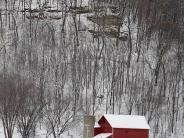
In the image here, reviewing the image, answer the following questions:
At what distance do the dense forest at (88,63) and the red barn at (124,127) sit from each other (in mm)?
9959

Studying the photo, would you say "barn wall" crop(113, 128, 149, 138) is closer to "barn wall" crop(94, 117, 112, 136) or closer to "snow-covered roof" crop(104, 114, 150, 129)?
"snow-covered roof" crop(104, 114, 150, 129)

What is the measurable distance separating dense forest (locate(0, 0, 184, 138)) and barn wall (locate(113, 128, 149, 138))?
11338mm

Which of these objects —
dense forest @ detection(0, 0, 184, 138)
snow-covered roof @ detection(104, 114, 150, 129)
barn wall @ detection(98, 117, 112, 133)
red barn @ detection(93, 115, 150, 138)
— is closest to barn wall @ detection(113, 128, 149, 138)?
red barn @ detection(93, 115, 150, 138)

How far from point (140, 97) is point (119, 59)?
610 cm

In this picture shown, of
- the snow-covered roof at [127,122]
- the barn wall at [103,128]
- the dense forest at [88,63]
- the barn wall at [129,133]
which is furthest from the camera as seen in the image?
the dense forest at [88,63]

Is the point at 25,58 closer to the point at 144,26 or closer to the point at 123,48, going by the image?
the point at 123,48

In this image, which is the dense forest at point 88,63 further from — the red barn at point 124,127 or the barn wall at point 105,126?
the red barn at point 124,127

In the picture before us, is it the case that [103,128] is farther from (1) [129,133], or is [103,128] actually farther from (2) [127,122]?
(1) [129,133]

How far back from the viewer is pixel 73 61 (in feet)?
206

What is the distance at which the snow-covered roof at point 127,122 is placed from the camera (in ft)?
136

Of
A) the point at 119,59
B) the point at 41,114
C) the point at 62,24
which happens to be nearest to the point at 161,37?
the point at 119,59

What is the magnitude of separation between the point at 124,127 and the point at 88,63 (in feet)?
73.8

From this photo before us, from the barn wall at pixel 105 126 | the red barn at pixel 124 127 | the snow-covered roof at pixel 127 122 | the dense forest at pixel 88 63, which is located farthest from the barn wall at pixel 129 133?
the dense forest at pixel 88 63

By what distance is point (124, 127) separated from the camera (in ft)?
135
